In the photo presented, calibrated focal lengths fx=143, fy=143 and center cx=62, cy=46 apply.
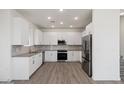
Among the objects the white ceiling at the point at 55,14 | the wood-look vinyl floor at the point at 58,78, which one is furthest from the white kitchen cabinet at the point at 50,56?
the wood-look vinyl floor at the point at 58,78

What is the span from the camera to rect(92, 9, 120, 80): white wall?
5352mm

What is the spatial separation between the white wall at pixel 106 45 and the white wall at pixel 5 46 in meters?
3.15

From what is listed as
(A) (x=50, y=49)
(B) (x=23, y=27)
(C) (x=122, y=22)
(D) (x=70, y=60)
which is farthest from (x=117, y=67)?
(A) (x=50, y=49)

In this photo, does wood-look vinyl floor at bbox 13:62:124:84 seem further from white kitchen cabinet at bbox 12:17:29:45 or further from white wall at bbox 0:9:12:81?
white kitchen cabinet at bbox 12:17:29:45

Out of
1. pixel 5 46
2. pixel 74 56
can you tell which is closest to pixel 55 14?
pixel 5 46

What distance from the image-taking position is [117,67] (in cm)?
536

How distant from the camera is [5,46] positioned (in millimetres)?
5129

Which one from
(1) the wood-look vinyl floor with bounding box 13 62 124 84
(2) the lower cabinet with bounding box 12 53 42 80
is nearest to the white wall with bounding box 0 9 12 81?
(2) the lower cabinet with bounding box 12 53 42 80

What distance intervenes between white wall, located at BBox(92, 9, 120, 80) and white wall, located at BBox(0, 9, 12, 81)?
3153 mm

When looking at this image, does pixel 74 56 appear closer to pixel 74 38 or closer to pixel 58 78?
pixel 74 38

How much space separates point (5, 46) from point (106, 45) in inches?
146

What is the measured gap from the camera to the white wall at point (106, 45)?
535 centimetres

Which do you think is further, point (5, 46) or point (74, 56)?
point (74, 56)
